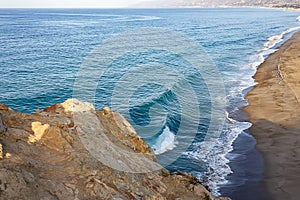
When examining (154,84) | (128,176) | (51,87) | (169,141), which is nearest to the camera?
(128,176)

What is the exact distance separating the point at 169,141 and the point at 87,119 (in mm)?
10731

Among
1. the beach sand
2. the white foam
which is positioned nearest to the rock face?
the beach sand

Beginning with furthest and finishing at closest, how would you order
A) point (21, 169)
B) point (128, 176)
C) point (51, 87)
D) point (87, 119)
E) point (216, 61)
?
point (216, 61)
point (51, 87)
point (87, 119)
point (128, 176)
point (21, 169)

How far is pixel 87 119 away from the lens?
1075 centimetres

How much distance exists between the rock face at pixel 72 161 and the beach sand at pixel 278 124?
7.19 metres

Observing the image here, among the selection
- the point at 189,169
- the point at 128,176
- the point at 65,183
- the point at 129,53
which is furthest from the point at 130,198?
the point at 129,53

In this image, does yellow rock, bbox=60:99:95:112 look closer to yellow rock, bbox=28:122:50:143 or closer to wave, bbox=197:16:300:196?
yellow rock, bbox=28:122:50:143

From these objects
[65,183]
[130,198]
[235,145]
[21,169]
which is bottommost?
[235,145]

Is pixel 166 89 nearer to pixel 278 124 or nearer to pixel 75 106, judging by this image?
pixel 278 124

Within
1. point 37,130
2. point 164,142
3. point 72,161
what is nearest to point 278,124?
point 164,142

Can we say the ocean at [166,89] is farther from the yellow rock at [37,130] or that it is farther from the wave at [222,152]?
the yellow rock at [37,130]

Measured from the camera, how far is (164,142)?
2047 cm

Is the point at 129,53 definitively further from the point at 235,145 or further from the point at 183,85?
the point at 235,145

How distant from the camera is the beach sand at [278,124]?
16203 mm
